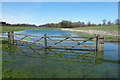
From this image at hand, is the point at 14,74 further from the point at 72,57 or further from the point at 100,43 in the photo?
the point at 100,43

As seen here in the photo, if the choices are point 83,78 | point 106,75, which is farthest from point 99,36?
point 83,78

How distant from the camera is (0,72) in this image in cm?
508

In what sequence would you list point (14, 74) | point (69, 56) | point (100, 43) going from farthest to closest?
1. point (100, 43)
2. point (69, 56)
3. point (14, 74)

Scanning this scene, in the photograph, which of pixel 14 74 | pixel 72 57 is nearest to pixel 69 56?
pixel 72 57

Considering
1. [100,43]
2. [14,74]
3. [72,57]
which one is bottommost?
[14,74]

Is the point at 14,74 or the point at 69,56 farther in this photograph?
the point at 69,56

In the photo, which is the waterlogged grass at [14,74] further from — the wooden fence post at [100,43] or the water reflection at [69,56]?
the wooden fence post at [100,43]

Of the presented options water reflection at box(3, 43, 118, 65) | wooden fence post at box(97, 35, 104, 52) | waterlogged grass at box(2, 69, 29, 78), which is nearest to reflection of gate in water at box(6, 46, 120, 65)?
water reflection at box(3, 43, 118, 65)

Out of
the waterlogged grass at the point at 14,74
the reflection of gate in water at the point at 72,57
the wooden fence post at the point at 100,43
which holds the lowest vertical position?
the waterlogged grass at the point at 14,74

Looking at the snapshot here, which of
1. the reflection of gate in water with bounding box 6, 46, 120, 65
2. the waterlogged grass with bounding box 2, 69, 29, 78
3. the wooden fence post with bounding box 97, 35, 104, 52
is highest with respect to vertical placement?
the wooden fence post with bounding box 97, 35, 104, 52

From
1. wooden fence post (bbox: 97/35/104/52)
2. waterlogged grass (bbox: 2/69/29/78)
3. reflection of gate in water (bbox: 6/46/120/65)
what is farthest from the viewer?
wooden fence post (bbox: 97/35/104/52)

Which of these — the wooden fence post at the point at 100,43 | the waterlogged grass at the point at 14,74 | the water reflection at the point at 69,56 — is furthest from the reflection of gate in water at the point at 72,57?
the waterlogged grass at the point at 14,74

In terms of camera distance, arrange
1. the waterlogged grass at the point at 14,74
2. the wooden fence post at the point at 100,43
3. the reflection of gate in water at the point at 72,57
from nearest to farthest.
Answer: the waterlogged grass at the point at 14,74 < the reflection of gate in water at the point at 72,57 < the wooden fence post at the point at 100,43

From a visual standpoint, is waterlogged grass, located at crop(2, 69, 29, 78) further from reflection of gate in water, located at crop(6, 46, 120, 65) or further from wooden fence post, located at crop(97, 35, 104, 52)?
wooden fence post, located at crop(97, 35, 104, 52)
